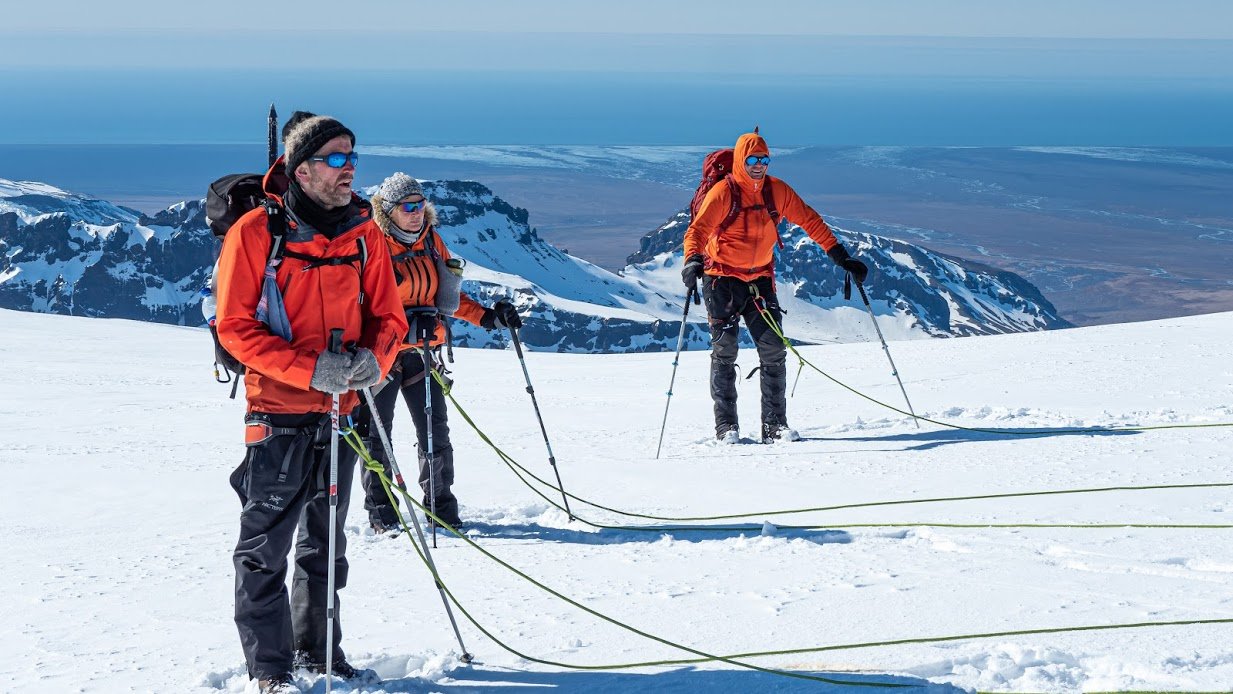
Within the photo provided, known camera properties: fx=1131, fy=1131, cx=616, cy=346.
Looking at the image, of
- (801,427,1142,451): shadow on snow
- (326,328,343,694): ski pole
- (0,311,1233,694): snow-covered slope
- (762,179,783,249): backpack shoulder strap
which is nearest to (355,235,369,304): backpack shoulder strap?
(326,328,343,694): ski pole

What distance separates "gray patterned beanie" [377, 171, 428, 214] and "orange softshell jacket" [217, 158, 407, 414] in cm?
224

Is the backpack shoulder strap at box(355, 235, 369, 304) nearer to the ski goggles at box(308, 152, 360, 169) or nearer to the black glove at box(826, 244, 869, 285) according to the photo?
Answer: the ski goggles at box(308, 152, 360, 169)

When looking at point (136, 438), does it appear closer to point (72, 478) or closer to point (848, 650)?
point (72, 478)

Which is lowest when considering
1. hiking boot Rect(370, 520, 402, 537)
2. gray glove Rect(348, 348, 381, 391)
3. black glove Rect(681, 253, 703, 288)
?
hiking boot Rect(370, 520, 402, 537)

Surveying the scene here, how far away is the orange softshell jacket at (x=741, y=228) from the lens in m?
10.3

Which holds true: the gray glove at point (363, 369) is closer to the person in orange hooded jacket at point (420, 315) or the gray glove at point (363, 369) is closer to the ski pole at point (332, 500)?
the ski pole at point (332, 500)

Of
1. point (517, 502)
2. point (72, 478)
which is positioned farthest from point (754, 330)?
point (72, 478)

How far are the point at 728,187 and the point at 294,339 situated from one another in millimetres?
6382

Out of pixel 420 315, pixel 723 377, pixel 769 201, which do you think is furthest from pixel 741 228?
pixel 420 315

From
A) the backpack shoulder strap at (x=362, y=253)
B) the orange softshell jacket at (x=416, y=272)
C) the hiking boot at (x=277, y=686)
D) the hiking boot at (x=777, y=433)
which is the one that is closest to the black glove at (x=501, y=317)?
the orange softshell jacket at (x=416, y=272)

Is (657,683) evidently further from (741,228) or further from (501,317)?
(741,228)

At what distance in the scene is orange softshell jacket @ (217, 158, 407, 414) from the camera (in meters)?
4.30

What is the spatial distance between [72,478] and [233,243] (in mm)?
6505

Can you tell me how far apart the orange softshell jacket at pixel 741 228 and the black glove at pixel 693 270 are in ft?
0.26
